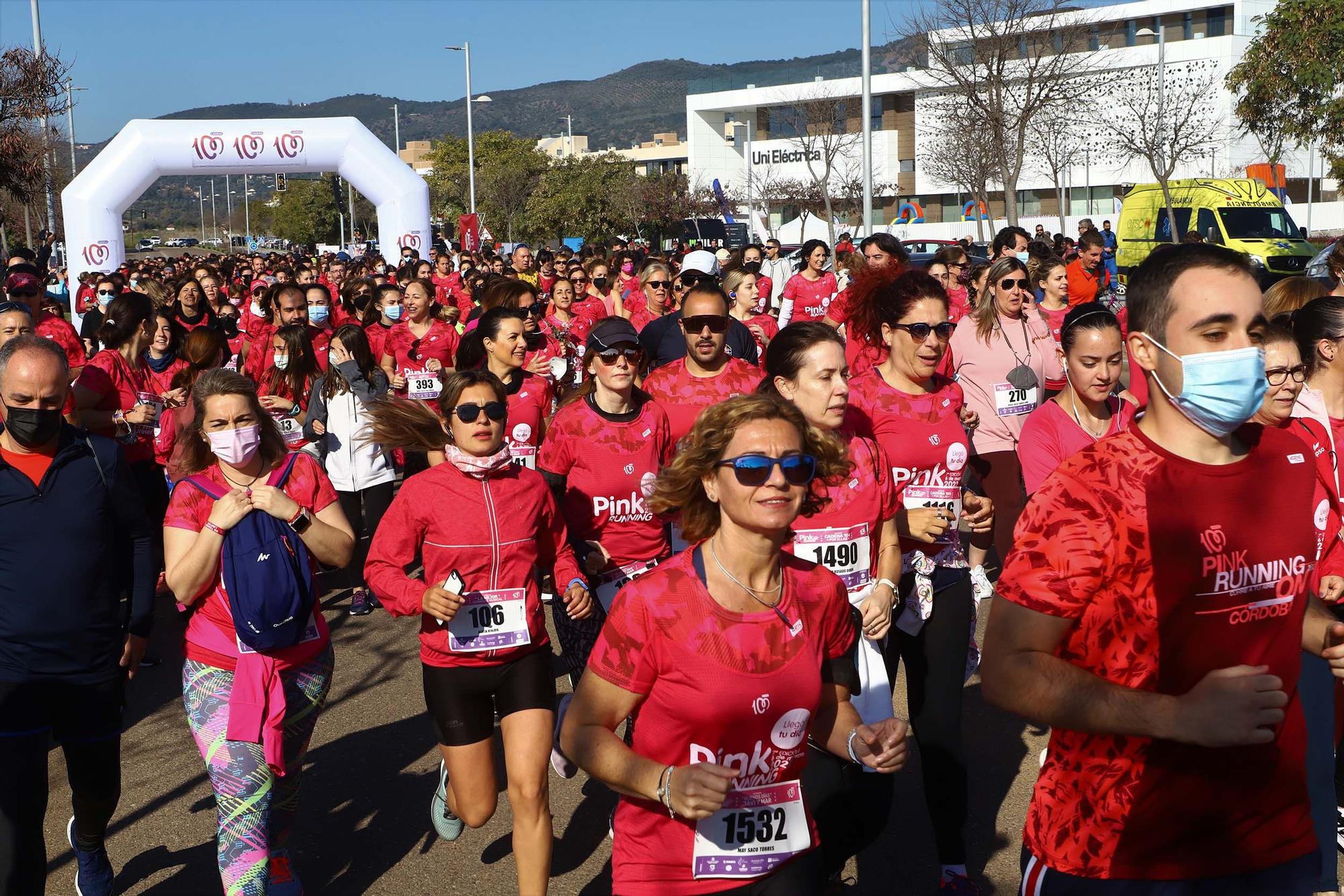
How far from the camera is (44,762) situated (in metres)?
4.25

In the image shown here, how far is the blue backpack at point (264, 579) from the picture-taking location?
419 centimetres

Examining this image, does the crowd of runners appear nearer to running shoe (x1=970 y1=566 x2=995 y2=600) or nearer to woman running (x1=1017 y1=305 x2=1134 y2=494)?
woman running (x1=1017 y1=305 x2=1134 y2=494)

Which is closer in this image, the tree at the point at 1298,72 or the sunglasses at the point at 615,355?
the sunglasses at the point at 615,355

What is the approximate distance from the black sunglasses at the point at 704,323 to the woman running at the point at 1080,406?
158 centimetres

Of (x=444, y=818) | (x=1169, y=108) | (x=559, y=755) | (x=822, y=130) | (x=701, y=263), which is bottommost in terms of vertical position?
(x=444, y=818)

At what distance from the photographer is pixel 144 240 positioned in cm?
14712

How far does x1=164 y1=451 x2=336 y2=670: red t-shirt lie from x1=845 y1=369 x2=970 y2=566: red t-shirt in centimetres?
208

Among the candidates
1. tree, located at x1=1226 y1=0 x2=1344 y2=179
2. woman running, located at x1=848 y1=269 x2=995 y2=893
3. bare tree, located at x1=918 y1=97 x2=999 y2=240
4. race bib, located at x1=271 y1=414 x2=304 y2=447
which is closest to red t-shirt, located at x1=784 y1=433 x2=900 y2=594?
woman running, located at x1=848 y1=269 x2=995 y2=893

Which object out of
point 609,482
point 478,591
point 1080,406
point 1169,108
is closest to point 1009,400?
point 1080,406

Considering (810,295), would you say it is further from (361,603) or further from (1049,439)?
(1049,439)

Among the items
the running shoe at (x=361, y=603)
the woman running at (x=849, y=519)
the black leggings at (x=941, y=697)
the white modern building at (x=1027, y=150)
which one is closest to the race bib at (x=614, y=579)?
the woman running at (x=849, y=519)

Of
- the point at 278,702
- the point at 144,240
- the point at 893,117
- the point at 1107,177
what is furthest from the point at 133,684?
the point at 144,240

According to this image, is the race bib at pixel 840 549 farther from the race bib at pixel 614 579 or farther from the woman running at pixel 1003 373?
the woman running at pixel 1003 373

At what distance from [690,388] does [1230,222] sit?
78.5ft
